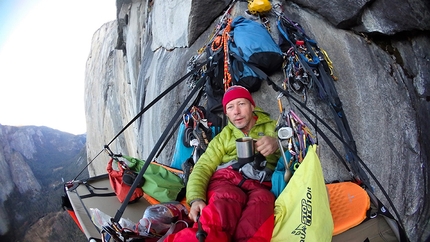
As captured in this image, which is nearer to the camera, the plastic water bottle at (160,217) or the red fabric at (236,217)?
the red fabric at (236,217)

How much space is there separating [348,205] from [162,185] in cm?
175

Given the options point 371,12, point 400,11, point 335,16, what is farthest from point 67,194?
point 400,11

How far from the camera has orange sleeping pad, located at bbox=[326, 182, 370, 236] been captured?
2410 mm

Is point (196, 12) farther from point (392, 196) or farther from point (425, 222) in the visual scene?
point (425, 222)

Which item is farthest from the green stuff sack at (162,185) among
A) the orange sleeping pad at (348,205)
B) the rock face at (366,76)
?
the orange sleeping pad at (348,205)

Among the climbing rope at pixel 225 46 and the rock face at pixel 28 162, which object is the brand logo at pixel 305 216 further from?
the rock face at pixel 28 162

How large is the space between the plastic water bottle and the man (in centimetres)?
27

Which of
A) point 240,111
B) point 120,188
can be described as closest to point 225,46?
point 240,111

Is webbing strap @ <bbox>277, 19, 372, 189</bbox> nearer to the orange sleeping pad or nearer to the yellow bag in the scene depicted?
the orange sleeping pad

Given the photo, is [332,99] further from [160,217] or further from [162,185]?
[160,217]

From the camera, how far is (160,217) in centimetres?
238

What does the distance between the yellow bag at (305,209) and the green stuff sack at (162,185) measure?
53.9 inches

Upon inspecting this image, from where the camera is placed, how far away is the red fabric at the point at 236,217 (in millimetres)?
1801

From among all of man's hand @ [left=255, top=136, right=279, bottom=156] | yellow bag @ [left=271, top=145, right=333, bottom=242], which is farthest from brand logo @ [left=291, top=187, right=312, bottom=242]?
man's hand @ [left=255, top=136, right=279, bottom=156]
